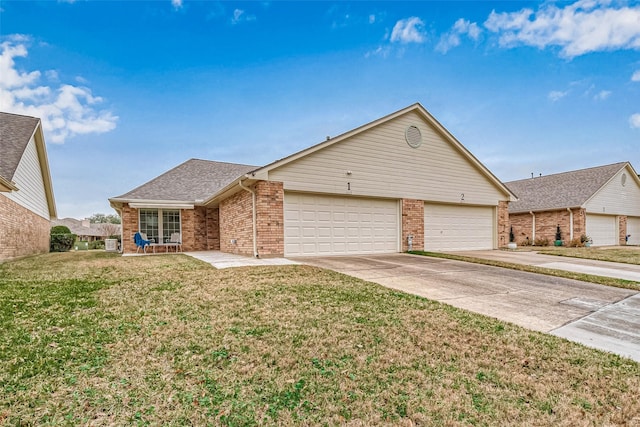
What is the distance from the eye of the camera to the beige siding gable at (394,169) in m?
11.1

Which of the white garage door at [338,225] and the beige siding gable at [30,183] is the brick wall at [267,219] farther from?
the beige siding gable at [30,183]

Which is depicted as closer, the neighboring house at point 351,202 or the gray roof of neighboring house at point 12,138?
the neighboring house at point 351,202

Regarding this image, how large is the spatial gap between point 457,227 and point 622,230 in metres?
16.7

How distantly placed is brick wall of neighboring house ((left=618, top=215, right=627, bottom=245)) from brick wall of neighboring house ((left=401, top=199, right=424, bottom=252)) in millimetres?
18614

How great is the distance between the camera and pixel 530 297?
590 cm

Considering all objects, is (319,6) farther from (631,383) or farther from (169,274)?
(631,383)

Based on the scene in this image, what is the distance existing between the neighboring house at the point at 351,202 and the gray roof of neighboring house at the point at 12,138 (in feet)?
12.0

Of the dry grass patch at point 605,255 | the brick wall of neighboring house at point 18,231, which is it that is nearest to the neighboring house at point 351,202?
the dry grass patch at point 605,255

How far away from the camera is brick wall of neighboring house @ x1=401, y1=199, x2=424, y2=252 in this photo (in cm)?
1283

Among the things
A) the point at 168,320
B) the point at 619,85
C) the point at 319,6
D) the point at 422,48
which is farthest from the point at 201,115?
the point at 619,85

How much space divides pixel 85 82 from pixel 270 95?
8.16 m

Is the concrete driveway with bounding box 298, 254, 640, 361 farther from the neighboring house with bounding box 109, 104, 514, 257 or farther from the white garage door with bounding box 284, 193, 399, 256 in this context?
the neighboring house with bounding box 109, 104, 514, 257

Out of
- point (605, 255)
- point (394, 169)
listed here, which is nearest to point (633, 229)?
point (605, 255)

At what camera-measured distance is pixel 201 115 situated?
1789 cm
